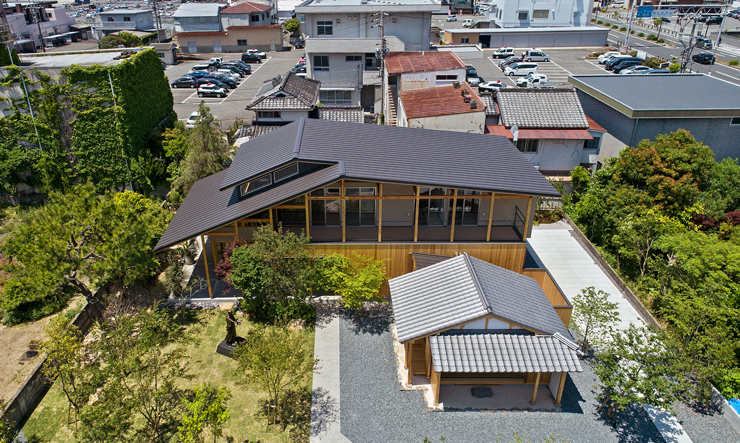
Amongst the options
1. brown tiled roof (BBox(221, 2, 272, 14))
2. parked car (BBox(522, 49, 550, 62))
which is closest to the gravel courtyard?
parked car (BBox(522, 49, 550, 62))

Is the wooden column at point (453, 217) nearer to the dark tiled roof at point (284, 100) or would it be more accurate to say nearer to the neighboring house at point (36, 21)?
the dark tiled roof at point (284, 100)

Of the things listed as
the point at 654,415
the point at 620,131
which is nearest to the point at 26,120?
the point at 654,415

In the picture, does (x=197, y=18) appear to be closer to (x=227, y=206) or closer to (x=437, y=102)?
(x=437, y=102)


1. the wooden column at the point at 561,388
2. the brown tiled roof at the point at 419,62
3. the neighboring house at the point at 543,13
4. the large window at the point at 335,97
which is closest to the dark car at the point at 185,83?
the large window at the point at 335,97

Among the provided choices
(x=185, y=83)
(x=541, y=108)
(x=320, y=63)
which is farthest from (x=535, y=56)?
(x=185, y=83)

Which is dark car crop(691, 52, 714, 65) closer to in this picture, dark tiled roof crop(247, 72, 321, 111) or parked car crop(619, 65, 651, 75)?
parked car crop(619, 65, 651, 75)

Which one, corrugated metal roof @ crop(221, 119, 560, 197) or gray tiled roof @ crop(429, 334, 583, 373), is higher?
corrugated metal roof @ crop(221, 119, 560, 197)
